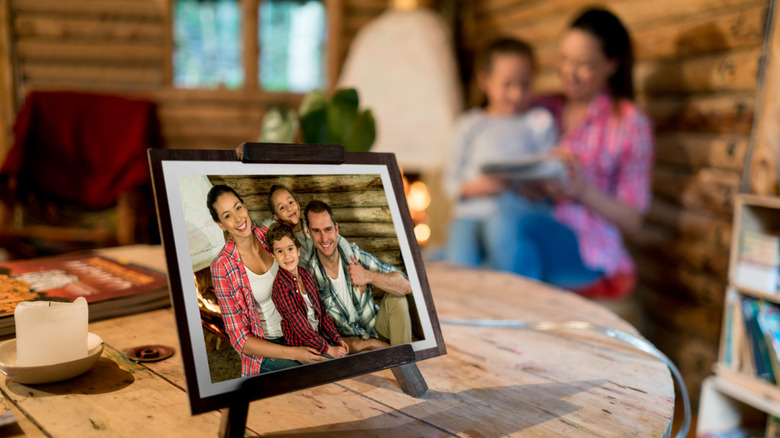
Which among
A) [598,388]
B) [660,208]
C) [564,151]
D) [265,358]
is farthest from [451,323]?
[660,208]

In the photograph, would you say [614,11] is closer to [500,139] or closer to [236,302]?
[500,139]

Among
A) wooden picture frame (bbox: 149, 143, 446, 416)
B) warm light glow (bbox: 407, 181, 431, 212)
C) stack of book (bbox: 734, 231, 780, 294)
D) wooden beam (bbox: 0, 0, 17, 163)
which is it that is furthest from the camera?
warm light glow (bbox: 407, 181, 431, 212)

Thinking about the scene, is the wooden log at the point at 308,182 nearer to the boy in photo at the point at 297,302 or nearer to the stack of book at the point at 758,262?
the boy in photo at the point at 297,302

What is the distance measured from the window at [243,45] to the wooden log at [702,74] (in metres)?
2.01

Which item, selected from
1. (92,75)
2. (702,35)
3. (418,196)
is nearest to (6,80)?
(92,75)

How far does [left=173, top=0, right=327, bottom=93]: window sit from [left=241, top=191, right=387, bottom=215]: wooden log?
289cm

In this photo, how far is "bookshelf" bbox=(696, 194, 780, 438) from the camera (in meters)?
1.42

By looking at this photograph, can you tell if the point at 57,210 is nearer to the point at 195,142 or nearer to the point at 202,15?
the point at 195,142

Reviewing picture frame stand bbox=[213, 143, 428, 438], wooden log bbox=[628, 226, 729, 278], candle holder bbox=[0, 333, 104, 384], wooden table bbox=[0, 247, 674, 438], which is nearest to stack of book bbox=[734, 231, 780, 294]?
wooden log bbox=[628, 226, 729, 278]

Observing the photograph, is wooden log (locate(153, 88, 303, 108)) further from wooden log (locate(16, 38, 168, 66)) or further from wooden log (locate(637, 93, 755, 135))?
wooden log (locate(637, 93, 755, 135))

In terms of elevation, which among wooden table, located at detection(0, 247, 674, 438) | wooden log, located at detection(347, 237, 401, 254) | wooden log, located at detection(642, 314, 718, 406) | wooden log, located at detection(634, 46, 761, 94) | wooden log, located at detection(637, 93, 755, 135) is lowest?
wooden log, located at detection(642, 314, 718, 406)

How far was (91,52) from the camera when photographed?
3117mm

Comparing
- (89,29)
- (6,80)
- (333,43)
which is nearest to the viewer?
(6,80)

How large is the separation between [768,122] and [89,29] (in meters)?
3.52
